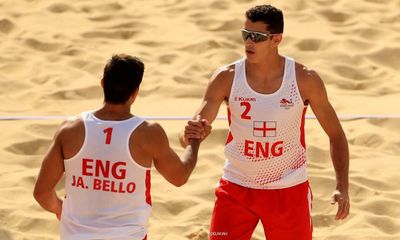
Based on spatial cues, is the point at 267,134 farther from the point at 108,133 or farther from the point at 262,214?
the point at 108,133

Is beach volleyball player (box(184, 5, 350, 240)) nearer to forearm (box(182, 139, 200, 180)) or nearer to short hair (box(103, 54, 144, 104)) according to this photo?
forearm (box(182, 139, 200, 180))

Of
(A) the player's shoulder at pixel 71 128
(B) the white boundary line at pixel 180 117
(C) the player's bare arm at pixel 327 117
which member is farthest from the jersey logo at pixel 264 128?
(B) the white boundary line at pixel 180 117

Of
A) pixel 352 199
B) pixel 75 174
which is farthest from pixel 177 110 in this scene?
pixel 75 174

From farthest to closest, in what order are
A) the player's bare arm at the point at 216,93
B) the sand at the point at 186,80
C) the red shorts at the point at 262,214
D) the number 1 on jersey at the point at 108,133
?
the sand at the point at 186,80, the player's bare arm at the point at 216,93, the red shorts at the point at 262,214, the number 1 on jersey at the point at 108,133

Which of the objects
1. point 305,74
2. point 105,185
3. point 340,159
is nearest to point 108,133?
point 105,185

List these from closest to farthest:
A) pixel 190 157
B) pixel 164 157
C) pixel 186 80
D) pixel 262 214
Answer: pixel 164 157 → pixel 190 157 → pixel 262 214 → pixel 186 80

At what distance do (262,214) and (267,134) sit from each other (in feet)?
1.29

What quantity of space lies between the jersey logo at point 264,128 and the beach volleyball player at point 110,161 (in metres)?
0.99

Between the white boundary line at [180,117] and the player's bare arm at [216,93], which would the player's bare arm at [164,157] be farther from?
the white boundary line at [180,117]

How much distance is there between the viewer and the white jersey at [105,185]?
4.27 meters

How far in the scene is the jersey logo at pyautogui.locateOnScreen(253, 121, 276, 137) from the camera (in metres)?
5.26

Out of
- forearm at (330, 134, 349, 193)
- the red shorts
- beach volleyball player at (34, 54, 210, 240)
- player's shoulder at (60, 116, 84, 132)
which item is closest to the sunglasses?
forearm at (330, 134, 349, 193)

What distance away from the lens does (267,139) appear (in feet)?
17.3

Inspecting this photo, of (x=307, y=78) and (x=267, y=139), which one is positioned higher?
(x=307, y=78)
